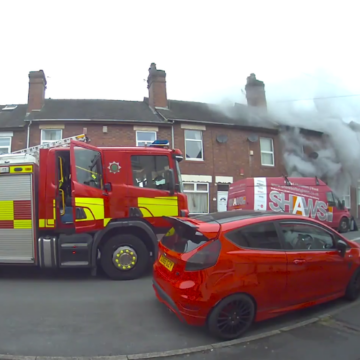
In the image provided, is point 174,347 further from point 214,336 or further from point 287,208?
point 287,208

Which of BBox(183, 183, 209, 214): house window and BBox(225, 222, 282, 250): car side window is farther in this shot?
BBox(183, 183, 209, 214): house window

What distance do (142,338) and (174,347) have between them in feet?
1.43

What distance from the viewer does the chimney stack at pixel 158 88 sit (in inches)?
726

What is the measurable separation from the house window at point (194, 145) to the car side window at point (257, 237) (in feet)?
43.0

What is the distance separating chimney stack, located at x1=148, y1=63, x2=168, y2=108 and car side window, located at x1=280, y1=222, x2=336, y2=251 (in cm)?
1476

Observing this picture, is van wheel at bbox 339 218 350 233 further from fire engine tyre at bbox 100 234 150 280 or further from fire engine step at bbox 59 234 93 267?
fire engine step at bbox 59 234 93 267

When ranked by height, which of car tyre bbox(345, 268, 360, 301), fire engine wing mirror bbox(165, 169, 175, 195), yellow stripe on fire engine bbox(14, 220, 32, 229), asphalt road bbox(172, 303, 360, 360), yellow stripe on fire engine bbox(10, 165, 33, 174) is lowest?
asphalt road bbox(172, 303, 360, 360)

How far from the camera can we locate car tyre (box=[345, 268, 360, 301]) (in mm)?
4918

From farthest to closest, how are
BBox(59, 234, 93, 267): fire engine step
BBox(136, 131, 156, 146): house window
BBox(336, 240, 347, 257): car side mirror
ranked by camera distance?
BBox(136, 131, 156, 146): house window < BBox(59, 234, 93, 267): fire engine step < BBox(336, 240, 347, 257): car side mirror

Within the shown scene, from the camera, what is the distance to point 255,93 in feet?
66.5

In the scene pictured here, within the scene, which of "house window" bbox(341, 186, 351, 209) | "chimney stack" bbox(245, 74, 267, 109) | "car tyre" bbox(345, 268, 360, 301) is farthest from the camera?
"house window" bbox(341, 186, 351, 209)

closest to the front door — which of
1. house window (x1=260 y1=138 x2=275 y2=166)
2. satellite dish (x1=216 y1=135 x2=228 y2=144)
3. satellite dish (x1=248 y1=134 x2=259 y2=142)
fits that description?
satellite dish (x1=216 y1=135 x2=228 y2=144)

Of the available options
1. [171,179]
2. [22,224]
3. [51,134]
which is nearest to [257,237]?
[171,179]

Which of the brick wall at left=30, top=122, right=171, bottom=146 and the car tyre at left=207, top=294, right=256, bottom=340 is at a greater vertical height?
the brick wall at left=30, top=122, right=171, bottom=146
